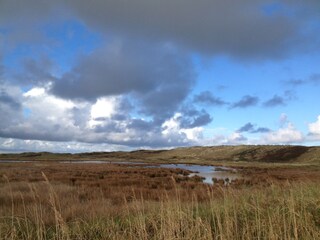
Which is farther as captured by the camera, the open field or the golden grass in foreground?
the open field

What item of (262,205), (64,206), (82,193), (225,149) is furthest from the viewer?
(225,149)

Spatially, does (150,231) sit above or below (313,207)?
below

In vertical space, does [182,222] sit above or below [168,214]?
below

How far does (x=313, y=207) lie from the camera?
26.2 ft

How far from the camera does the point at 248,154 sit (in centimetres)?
12800

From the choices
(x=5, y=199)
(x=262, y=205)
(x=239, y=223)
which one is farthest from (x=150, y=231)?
(x=5, y=199)

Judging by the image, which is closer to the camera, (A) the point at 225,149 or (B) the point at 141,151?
(A) the point at 225,149

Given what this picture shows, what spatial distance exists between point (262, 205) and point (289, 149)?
118002 mm

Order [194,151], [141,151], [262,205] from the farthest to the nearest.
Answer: [141,151] → [194,151] → [262,205]

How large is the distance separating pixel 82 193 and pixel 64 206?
5.35m

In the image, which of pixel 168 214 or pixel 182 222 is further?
pixel 182 222

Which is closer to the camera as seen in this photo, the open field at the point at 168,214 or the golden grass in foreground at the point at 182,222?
the golden grass in foreground at the point at 182,222

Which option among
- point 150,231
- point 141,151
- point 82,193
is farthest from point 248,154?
point 150,231

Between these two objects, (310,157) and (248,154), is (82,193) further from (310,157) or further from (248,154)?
(248,154)
